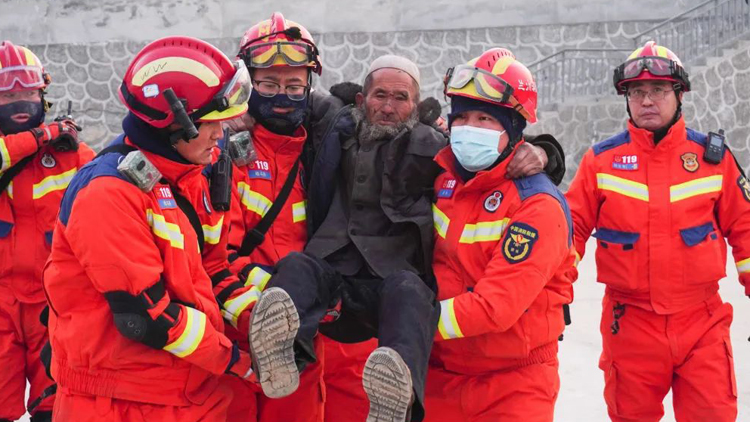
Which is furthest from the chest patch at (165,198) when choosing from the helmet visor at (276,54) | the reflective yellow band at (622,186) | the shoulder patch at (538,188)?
the reflective yellow band at (622,186)

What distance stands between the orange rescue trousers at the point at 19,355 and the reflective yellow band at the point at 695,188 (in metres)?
3.48

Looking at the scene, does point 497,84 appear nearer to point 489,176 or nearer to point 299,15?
point 489,176

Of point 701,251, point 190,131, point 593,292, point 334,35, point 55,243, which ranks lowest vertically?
point 593,292

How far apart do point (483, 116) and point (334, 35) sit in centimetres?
1253

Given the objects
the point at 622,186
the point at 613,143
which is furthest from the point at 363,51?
the point at 622,186

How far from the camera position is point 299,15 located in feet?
52.7

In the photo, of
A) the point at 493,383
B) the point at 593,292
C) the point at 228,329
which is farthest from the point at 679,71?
the point at 593,292

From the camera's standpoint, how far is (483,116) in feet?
12.9

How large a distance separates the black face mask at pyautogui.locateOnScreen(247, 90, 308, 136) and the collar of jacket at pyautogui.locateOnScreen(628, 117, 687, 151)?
6.21 feet

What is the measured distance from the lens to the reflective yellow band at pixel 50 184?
4.94 metres

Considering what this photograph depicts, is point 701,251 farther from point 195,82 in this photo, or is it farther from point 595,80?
point 595,80

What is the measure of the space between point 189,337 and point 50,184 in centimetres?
215

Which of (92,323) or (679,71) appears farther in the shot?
(679,71)

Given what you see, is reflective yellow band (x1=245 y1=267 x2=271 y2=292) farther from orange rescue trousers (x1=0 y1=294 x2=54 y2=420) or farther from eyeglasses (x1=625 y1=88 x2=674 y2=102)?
eyeglasses (x1=625 y1=88 x2=674 y2=102)
